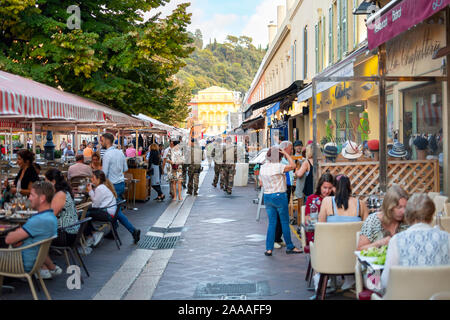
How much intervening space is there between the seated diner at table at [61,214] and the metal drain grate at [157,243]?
6.63 feet

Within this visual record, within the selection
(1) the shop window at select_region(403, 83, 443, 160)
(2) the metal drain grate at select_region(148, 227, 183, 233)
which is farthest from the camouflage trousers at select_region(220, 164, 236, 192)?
(1) the shop window at select_region(403, 83, 443, 160)

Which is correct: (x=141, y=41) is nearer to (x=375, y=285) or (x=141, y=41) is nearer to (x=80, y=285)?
(x=80, y=285)

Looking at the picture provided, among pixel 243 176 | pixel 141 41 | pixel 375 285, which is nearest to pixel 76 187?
pixel 141 41

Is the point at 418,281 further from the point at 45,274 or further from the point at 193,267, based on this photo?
the point at 45,274

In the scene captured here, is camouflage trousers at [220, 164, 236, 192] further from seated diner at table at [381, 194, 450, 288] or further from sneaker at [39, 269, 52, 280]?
seated diner at table at [381, 194, 450, 288]

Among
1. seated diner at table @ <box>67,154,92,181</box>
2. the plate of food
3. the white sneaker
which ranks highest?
seated diner at table @ <box>67,154,92,181</box>

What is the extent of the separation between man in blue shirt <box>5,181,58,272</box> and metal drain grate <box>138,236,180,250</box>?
11.7 ft

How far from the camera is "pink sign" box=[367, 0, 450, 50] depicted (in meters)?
6.15

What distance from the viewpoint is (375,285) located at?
4.73 meters

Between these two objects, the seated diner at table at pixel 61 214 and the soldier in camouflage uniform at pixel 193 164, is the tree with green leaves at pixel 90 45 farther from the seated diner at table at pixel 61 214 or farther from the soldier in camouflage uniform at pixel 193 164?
the seated diner at table at pixel 61 214

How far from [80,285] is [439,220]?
4088 millimetres

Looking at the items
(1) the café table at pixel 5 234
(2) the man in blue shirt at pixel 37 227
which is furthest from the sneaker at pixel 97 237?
(2) the man in blue shirt at pixel 37 227

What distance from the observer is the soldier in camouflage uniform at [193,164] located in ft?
57.7

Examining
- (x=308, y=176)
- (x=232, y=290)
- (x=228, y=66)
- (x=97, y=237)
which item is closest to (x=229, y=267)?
(x=232, y=290)
